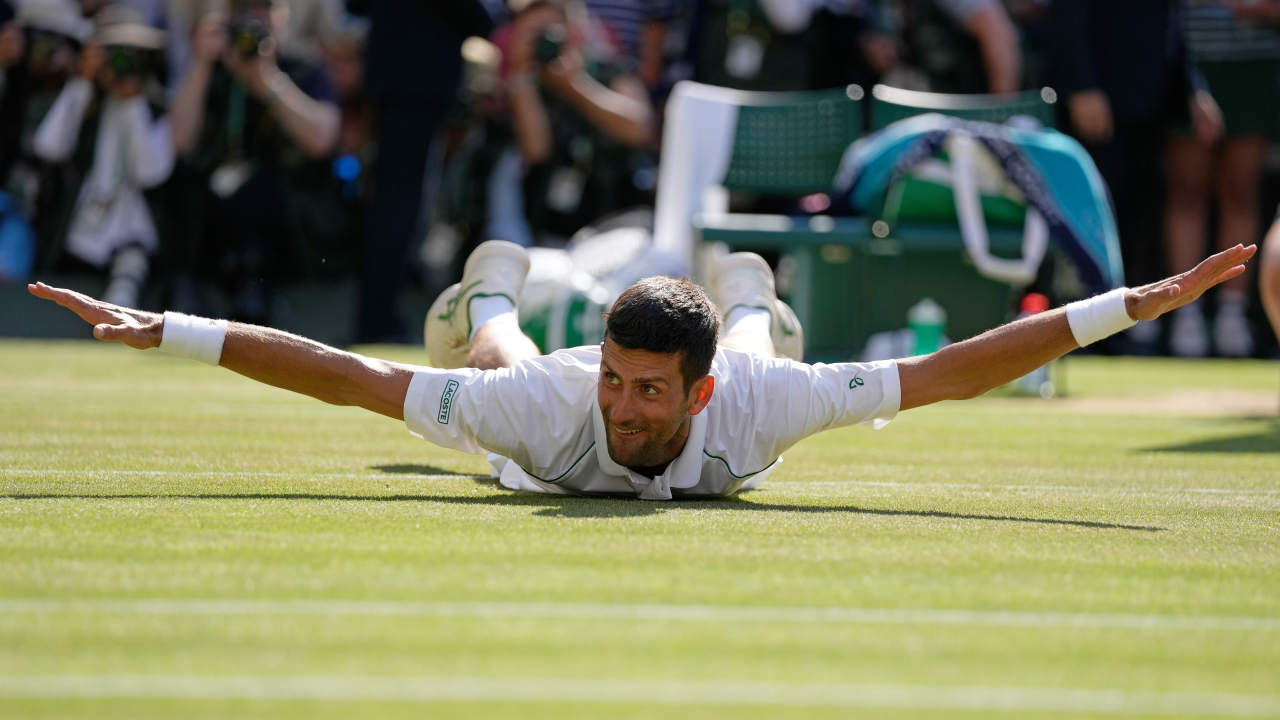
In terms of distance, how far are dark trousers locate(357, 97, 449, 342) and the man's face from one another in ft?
21.1

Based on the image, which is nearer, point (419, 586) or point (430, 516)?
point (419, 586)

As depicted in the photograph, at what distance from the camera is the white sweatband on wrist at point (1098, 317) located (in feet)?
13.6

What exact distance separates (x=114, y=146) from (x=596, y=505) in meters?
8.41

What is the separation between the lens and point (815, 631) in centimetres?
274

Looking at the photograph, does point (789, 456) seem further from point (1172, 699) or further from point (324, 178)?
point (324, 178)

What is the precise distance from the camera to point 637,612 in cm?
284

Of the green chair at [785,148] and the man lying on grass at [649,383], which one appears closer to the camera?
the man lying on grass at [649,383]

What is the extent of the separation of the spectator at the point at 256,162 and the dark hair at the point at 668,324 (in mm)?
7482

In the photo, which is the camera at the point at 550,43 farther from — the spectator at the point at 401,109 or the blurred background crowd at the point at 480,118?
the spectator at the point at 401,109

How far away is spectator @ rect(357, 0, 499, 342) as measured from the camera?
990cm

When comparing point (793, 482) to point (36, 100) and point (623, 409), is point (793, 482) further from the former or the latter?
point (36, 100)

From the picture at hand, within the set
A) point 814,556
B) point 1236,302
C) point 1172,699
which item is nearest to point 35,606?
point 814,556

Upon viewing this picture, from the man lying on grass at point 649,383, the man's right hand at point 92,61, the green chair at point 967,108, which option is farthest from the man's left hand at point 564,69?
the man lying on grass at point 649,383

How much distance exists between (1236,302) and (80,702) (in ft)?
36.0
